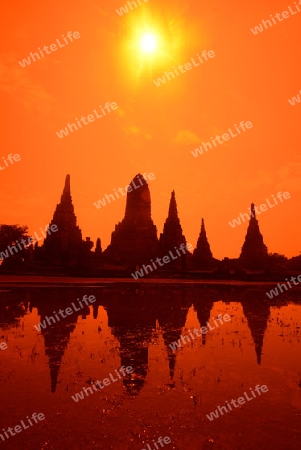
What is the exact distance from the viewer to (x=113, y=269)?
39219 millimetres

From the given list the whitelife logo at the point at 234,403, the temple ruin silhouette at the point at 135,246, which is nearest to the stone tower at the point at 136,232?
the temple ruin silhouette at the point at 135,246

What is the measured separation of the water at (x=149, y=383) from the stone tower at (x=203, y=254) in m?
43.4

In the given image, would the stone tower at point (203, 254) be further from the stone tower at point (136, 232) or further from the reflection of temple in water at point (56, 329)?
the reflection of temple in water at point (56, 329)

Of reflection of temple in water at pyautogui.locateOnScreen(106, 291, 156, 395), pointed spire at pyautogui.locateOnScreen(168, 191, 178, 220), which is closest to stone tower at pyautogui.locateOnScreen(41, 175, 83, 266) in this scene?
pointed spire at pyautogui.locateOnScreen(168, 191, 178, 220)

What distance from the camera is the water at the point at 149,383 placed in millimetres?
4543

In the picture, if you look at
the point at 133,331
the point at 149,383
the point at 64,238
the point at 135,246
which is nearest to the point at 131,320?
the point at 133,331

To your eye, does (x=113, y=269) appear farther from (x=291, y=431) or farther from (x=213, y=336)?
(x=291, y=431)

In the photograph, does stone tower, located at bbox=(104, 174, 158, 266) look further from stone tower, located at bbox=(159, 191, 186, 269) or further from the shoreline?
the shoreline

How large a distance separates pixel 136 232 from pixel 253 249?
22079 mm

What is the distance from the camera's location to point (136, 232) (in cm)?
4928

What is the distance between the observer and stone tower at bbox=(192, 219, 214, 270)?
5659 centimetres

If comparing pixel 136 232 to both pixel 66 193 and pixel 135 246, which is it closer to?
pixel 135 246

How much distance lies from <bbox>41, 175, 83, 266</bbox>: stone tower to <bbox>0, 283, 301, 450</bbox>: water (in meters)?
31.9

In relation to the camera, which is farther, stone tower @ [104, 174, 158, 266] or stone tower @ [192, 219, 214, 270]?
stone tower @ [192, 219, 214, 270]
